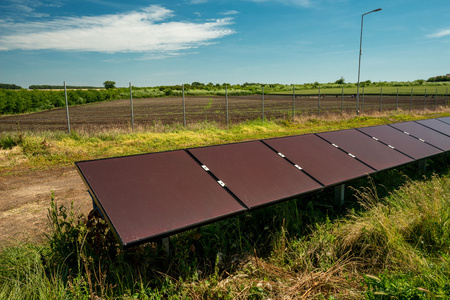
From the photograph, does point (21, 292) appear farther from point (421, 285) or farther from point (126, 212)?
point (421, 285)

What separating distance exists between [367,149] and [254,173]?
130 inches

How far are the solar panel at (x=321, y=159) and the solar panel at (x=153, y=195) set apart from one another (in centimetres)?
179

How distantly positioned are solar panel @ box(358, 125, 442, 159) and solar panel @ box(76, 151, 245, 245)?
5.04m

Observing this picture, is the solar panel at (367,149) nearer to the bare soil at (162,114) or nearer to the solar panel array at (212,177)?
the solar panel array at (212,177)

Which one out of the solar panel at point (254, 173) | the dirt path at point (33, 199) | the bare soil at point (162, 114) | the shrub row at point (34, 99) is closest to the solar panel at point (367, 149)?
the solar panel at point (254, 173)

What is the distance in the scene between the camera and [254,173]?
454cm

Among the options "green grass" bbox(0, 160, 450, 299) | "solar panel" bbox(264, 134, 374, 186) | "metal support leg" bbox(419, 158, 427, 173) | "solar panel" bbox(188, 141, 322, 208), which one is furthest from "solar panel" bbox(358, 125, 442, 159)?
"solar panel" bbox(188, 141, 322, 208)

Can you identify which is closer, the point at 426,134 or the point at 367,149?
the point at 367,149

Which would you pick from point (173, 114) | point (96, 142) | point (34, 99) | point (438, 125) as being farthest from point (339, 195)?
point (34, 99)

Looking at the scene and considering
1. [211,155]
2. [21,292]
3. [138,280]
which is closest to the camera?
[21,292]

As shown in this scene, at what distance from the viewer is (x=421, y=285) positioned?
10.6 ft

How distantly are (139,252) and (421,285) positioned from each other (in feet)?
10.3

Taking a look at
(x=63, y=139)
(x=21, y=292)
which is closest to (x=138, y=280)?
(x=21, y=292)

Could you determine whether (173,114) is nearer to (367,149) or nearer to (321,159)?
(367,149)
